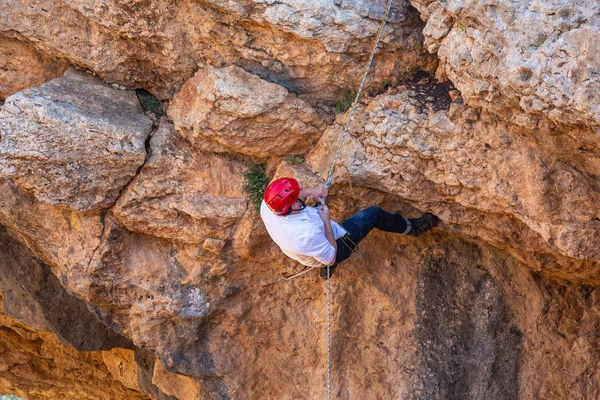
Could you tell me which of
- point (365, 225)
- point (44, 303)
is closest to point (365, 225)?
point (365, 225)

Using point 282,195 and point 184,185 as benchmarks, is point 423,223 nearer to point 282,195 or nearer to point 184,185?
point 282,195

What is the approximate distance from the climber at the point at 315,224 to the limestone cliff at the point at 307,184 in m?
0.18

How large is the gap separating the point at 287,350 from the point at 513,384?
1.76 m

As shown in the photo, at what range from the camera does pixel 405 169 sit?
4.95 metres

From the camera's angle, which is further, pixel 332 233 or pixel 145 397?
pixel 145 397

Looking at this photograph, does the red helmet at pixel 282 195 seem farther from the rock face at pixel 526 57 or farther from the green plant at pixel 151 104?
the green plant at pixel 151 104

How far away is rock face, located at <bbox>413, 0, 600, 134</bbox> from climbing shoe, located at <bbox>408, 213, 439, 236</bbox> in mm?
1002

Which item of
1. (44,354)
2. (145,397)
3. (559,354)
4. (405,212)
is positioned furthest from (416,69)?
(44,354)

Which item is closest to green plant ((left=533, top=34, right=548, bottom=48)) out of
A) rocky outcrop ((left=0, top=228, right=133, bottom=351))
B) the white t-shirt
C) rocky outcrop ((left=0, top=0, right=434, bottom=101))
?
rocky outcrop ((left=0, top=0, right=434, bottom=101))

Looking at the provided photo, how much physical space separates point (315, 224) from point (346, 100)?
36.8 inches

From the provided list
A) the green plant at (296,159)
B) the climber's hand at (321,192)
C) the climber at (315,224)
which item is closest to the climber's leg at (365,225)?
the climber at (315,224)

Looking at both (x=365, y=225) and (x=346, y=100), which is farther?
(x=346, y=100)

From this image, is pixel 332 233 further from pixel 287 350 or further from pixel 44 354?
pixel 44 354

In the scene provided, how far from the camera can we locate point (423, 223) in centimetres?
517
